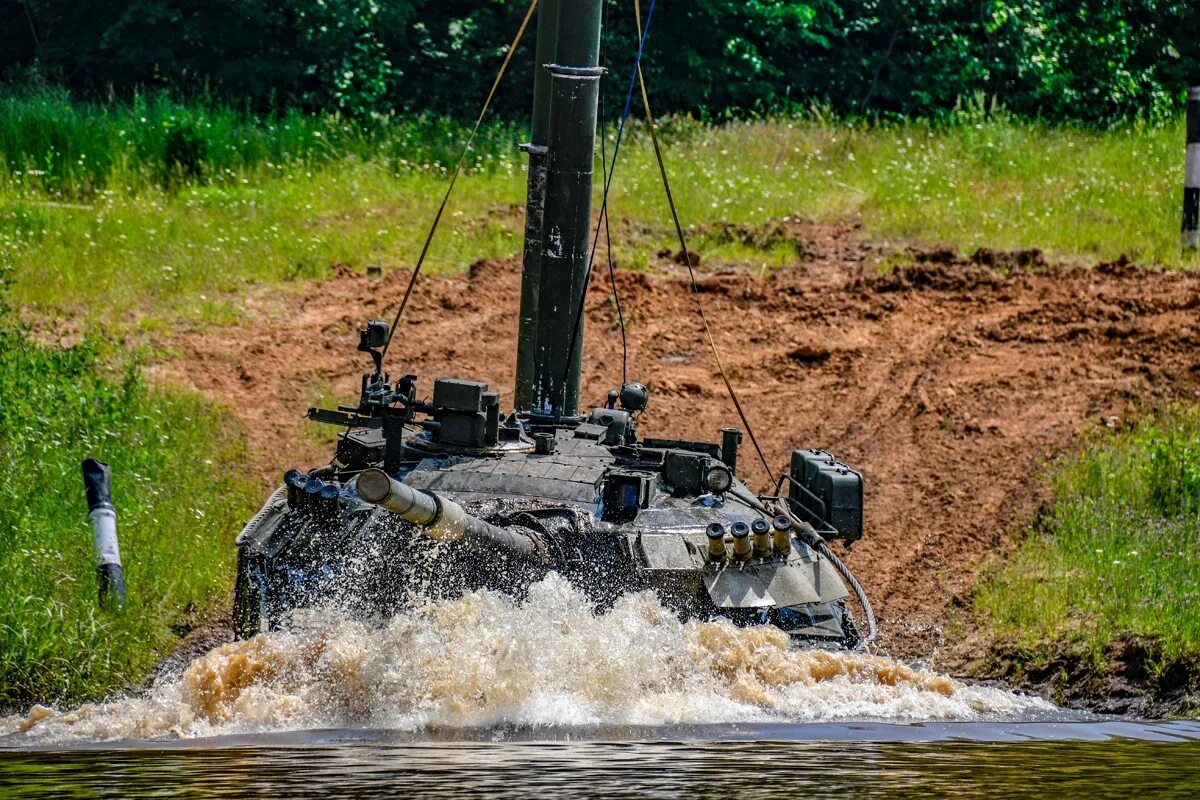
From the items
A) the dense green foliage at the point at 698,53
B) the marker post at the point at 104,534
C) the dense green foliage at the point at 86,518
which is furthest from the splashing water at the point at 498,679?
the dense green foliage at the point at 698,53

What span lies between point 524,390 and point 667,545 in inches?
144

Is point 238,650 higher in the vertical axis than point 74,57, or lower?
lower

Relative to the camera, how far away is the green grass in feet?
41.4

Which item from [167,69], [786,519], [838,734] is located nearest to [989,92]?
[167,69]

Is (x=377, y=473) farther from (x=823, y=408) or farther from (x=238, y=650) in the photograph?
(x=823, y=408)

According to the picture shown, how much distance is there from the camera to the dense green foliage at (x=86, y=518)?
1155 centimetres

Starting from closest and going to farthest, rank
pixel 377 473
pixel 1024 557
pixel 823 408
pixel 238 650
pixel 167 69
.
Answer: pixel 377 473 → pixel 238 650 → pixel 1024 557 → pixel 823 408 → pixel 167 69

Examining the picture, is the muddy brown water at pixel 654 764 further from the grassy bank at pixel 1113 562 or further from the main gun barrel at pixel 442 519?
the grassy bank at pixel 1113 562

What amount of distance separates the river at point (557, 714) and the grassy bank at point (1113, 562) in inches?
54.9

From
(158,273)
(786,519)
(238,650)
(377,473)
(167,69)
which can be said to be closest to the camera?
(377,473)

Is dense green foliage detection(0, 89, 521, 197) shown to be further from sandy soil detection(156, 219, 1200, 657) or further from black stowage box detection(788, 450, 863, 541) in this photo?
Answer: black stowage box detection(788, 450, 863, 541)

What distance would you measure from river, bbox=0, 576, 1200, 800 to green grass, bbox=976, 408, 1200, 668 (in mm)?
1440

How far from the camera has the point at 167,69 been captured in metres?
26.9

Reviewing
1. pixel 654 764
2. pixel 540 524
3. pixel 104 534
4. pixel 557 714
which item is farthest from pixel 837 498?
pixel 104 534
